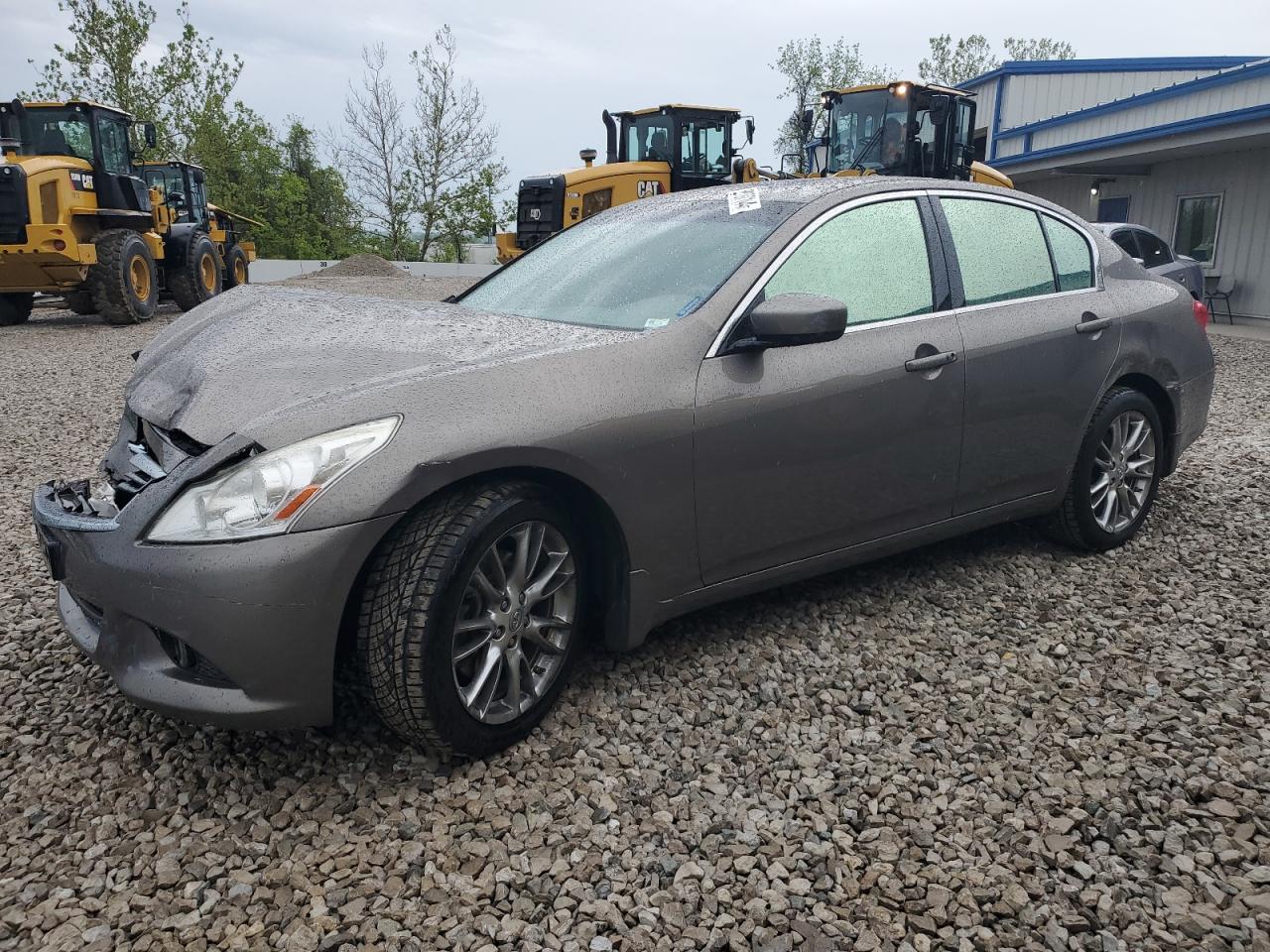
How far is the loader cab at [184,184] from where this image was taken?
1898cm

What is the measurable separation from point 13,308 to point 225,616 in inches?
612

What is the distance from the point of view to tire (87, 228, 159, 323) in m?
13.7

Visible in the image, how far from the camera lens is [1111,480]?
424cm

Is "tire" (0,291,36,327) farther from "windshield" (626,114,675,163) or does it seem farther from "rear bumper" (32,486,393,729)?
"rear bumper" (32,486,393,729)

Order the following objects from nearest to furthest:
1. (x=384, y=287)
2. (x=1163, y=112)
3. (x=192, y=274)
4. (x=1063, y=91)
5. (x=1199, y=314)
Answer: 1. (x=1199, y=314)
2. (x=1163, y=112)
3. (x=192, y=274)
4. (x=384, y=287)
5. (x=1063, y=91)

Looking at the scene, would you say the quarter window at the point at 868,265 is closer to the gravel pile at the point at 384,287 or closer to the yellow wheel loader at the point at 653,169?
the yellow wheel loader at the point at 653,169

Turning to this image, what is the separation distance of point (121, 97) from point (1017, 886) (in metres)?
41.7

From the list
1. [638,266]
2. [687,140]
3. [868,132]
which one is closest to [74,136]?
[687,140]

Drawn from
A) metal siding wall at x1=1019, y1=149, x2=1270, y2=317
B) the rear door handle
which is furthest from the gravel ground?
metal siding wall at x1=1019, y1=149, x2=1270, y2=317

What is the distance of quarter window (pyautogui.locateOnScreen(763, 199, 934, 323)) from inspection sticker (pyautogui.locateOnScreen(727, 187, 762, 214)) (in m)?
0.32

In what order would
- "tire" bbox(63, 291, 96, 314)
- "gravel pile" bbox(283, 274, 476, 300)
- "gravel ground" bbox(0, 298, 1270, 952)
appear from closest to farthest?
"gravel ground" bbox(0, 298, 1270, 952), "tire" bbox(63, 291, 96, 314), "gravel pile" bbox(283, 274, 476, 300)

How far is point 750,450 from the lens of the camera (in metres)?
2.99

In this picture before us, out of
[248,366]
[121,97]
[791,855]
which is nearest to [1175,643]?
[791,855]

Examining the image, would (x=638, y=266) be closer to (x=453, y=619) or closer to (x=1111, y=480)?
(x=453, y=619)
